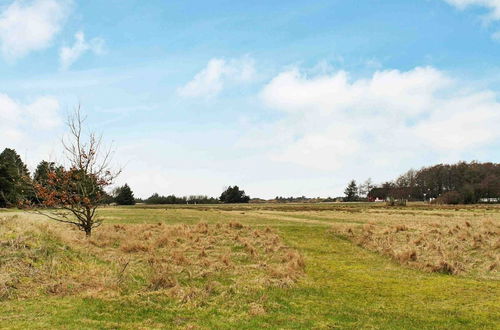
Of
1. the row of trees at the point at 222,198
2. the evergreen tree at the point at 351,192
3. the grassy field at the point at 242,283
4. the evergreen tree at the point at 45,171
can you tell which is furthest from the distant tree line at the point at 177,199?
the grassy field at the point at 242,283

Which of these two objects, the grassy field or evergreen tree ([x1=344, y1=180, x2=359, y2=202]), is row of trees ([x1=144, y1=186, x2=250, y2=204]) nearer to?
evergreen tree ([x1=344, y1=180, x2=359, y2=202])

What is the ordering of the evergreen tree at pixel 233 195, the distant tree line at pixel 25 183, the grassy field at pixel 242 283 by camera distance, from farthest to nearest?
the evergreen tree at pixel 233 195
the distant tree line at pixel 25 183
the grassy field at pixel 242 283

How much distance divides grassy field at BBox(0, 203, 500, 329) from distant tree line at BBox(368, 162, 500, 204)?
94.0 m

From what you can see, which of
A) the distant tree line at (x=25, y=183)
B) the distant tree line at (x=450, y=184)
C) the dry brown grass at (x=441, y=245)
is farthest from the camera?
the distant tree line at (x=450, y=184)

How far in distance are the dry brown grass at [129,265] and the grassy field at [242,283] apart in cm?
5

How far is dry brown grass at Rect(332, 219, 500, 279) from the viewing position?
1803 cm

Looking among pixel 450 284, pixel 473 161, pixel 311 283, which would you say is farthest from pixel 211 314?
pixel 473 161

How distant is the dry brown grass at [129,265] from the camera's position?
11.9 metres

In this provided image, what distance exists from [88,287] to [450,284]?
12435mm

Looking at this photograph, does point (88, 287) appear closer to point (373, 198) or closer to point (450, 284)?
point (450, 284)

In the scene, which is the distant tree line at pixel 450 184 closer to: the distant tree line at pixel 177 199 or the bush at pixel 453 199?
the bush at pixel 453 199

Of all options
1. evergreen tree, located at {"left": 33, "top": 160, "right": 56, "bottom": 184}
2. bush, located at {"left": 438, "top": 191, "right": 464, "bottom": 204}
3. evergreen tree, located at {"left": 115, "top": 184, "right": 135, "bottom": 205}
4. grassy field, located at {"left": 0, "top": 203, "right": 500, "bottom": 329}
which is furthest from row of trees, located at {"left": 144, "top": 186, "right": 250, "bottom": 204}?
grassy field, located at {"left": 0, "top": 203, "right": 500, "bottom": 329}

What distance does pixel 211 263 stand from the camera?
17.1 m

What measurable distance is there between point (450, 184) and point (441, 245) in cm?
13472
